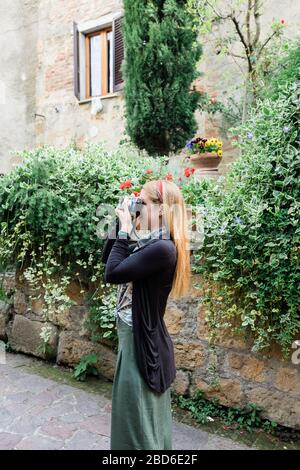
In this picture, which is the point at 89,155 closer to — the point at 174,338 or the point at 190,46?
the point at 174,338

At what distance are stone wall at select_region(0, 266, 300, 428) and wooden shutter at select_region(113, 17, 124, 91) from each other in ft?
16.9

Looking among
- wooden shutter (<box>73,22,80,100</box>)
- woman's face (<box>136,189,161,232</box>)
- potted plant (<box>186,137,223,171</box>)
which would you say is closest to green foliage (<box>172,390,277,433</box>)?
woman's face (<box>136,189,161,232</box>)

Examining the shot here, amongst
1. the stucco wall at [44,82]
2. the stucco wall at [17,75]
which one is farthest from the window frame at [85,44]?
the stucco wall at [17,75]

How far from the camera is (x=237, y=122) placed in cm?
648

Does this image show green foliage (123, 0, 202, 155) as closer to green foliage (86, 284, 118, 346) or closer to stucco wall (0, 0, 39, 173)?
green foliage (86, 284, 118, 346)

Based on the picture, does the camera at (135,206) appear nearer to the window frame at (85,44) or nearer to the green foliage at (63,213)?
the green foliage at (63,213)

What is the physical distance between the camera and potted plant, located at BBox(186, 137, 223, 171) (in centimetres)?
471

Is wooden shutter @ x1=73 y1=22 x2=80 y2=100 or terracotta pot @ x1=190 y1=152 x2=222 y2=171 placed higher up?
wooden shutter @ x1=73 y1=22 x2=80 y2=100

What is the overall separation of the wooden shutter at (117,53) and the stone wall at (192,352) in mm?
5144

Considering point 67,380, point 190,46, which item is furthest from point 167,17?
point 67,380

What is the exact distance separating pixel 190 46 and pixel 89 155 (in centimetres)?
293

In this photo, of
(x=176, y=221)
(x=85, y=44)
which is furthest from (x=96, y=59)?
(x=176, y=221)

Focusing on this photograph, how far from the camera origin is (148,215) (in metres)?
2.05

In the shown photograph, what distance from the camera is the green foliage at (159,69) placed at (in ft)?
17.8
